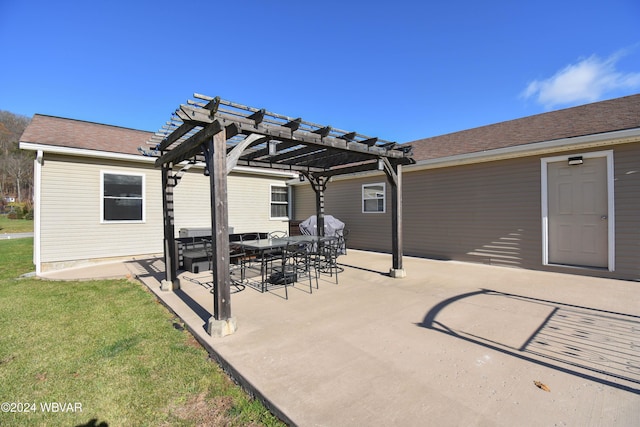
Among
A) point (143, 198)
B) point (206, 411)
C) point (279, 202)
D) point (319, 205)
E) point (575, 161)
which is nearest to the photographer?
point (206, 411)

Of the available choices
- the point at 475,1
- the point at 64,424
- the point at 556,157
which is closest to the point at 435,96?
the point at 475,1

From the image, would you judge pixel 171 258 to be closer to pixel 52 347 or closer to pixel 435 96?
pixel 52 347

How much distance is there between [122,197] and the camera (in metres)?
8.03

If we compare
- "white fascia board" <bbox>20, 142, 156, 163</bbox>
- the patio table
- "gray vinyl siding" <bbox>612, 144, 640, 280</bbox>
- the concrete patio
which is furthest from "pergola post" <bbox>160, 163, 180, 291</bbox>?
"gray vinyl siding" <bbox>612, 144, 640, 280</bbox>

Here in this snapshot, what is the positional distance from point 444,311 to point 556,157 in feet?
14.8

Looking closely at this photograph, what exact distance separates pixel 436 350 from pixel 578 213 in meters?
5.21

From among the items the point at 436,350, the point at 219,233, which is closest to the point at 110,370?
the point at 219,233

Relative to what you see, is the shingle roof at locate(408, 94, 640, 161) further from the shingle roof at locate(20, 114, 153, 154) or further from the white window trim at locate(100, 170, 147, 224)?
the shingle roof at locate(20, 114, 153, 154)

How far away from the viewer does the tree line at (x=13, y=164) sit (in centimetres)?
3334

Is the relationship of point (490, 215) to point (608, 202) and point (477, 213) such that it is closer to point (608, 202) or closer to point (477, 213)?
point (477, 213)

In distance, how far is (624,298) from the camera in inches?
167

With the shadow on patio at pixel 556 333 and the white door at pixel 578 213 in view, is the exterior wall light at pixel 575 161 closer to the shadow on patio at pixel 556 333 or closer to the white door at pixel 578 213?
the white door at pixel 578 213

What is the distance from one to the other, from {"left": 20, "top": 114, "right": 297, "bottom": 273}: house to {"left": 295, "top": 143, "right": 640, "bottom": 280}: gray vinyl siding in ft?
21.7

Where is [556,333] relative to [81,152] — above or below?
below
